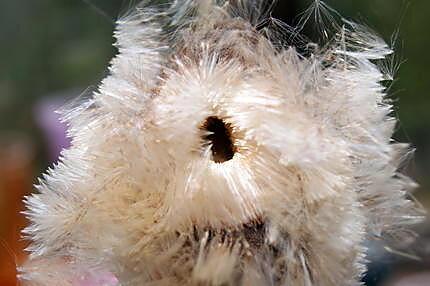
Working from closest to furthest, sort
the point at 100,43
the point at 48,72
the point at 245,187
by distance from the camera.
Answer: the point at 245,187, the point at 100,43, the point at 48,72

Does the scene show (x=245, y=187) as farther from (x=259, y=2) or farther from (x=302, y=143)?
(x=259, y=2)

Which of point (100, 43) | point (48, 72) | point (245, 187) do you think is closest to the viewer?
point (245, 187)

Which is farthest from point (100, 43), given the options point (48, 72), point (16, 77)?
point (16, 77)

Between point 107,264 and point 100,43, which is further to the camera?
point 100,43

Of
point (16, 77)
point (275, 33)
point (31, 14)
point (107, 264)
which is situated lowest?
point (16, 77)
